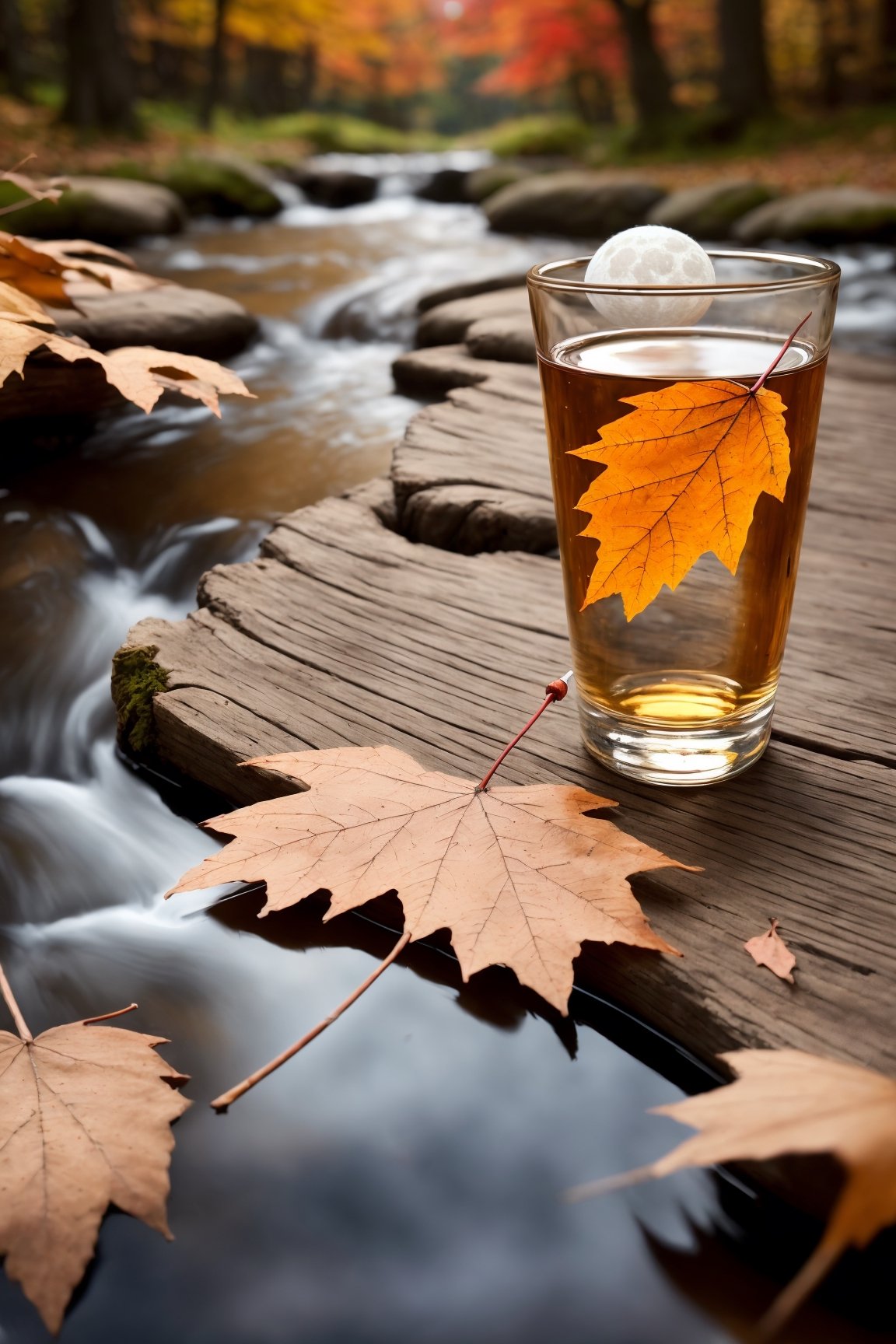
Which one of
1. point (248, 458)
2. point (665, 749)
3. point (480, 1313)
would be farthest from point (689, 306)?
point (248, 458)

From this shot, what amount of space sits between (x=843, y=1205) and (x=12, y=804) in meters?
1.42

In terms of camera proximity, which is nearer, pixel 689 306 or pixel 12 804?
pixel 689 306

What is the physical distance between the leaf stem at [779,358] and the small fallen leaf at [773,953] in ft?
1.86

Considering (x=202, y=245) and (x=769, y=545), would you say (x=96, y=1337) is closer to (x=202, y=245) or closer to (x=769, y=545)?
(x=769, y=545)

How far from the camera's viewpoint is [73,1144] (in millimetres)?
890

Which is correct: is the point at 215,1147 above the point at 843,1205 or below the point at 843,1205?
below

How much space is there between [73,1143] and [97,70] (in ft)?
53.0

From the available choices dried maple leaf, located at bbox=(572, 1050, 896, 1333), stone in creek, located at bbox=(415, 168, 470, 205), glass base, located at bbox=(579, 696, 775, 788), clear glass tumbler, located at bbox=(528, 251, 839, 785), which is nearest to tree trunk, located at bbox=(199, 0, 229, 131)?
stone in creek, located at bbox=(415, 168, 470, 205)

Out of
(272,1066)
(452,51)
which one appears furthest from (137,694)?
(452,51)

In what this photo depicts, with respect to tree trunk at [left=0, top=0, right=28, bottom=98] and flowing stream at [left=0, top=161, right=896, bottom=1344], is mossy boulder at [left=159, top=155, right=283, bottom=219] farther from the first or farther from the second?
flowing stream at [left=0, top=161, right=896, bottom=1344]

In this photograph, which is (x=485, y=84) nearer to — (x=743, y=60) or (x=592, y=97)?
(x=592, y=97)

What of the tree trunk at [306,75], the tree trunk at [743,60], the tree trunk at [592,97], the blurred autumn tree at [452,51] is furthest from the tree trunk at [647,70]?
the tree trunk at [306,75]

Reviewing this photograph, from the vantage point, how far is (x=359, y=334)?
4637 millimetres

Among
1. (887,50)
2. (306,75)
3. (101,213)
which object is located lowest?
(887,50)
